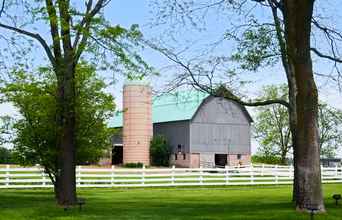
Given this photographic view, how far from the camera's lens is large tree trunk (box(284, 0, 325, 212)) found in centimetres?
1484

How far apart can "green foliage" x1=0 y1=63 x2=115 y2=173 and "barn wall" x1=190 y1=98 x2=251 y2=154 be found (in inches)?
1594

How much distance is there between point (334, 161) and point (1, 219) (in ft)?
205

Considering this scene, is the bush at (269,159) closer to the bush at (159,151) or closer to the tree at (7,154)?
the bush at (159,151)

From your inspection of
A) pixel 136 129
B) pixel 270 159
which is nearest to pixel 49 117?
pixel 136 129

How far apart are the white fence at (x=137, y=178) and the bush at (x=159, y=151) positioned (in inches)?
887

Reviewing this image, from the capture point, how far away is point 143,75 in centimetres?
1769

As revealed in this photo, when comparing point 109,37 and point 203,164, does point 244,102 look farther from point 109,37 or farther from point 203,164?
point 203,164

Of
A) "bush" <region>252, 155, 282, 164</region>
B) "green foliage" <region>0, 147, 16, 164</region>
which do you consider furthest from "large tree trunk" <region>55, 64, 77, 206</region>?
"bush" <region>252, 155, 282, 164</region>

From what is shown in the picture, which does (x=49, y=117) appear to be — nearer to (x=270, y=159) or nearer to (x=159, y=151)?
(x=159, y=151)

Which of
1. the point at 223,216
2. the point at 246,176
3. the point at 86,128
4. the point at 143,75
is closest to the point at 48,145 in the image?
the point at 86,128

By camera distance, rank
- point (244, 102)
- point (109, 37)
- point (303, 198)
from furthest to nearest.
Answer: point (244, 102) < point (109, 37) < point (303, 198)

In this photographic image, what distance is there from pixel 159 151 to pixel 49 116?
4343cm

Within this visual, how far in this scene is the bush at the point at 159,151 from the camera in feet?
212

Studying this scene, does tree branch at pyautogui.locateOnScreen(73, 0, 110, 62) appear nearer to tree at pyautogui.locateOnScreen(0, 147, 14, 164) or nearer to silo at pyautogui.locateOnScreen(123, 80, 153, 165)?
tree at pyautogui.locateOnScreen(0, 147, 14, 164)
